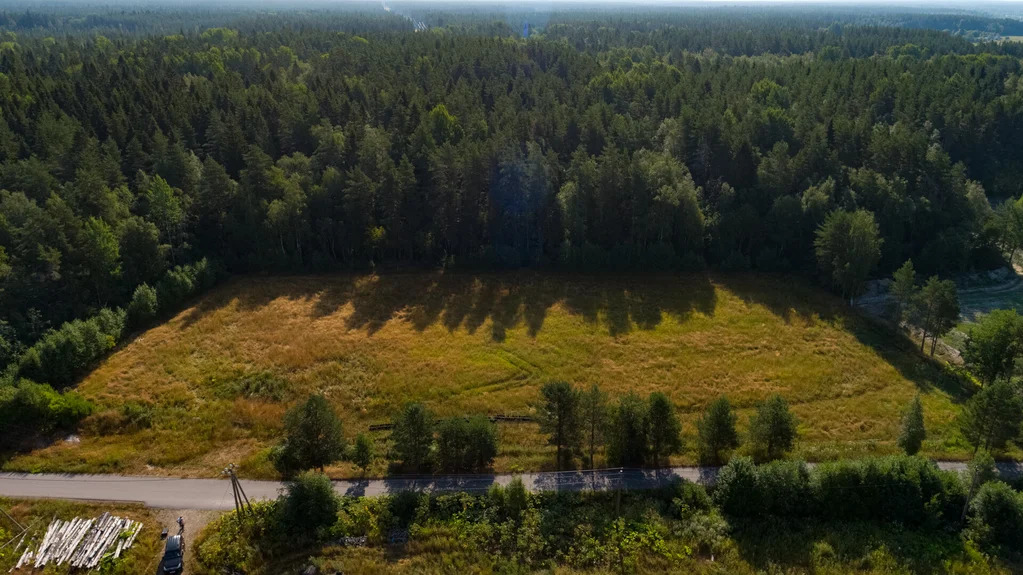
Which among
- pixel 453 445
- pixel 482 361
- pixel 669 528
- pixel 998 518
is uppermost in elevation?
pixel 453 445

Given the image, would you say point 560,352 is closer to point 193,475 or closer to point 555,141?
point 193,475

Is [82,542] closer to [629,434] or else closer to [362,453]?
[362,453]

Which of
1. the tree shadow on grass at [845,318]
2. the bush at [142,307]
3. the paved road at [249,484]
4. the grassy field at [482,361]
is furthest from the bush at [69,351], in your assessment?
the tree shadow on grass at [845,318]

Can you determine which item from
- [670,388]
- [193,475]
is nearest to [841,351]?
[670,388]

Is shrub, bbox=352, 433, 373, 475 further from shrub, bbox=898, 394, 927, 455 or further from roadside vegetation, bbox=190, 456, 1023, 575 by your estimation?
shrub, bbox=898, 394, 927, 455

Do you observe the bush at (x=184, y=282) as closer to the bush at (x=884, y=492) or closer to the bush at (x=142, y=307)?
the bush at (x=142, y=307)

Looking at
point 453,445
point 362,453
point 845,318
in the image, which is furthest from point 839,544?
point 845,318
